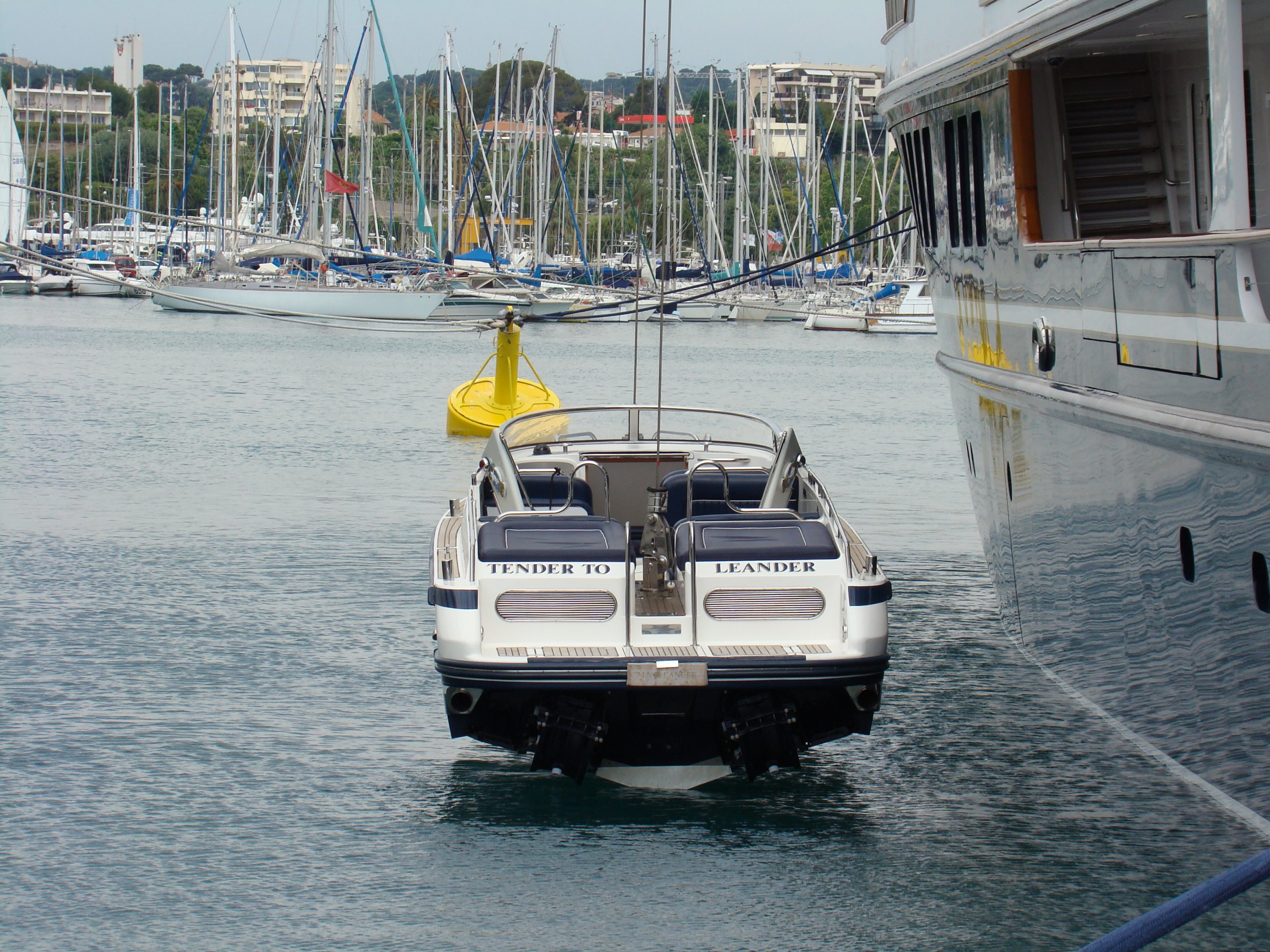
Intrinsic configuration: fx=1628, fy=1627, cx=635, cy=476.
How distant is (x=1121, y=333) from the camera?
7.12 m

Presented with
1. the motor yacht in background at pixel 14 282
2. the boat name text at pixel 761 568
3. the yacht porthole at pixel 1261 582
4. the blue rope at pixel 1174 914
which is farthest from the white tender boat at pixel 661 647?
the motor yacht in background at pixel 14 282

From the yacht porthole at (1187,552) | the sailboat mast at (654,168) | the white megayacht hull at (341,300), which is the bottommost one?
the white megayacht hull at (341,300)

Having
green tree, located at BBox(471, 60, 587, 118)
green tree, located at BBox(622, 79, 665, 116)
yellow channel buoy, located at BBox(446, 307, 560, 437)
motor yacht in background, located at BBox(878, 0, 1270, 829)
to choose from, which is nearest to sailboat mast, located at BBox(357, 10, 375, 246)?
green tree, located at BBox(622, 79, 665, 116)

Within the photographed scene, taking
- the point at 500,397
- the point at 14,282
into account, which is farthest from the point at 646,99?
the point at 14,282

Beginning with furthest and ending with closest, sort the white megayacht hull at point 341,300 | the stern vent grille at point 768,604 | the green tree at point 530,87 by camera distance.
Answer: the green tree at point 530,87 < the white megayacht hull at point 341,300 < the stern vent grille at point 768,604

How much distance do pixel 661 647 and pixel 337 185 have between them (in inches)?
1792

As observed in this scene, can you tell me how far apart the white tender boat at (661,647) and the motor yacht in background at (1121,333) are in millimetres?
1271

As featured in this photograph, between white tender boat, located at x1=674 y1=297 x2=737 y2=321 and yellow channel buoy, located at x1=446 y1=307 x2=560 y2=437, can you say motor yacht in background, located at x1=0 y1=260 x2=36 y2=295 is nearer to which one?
white tender boat, located at x1=674 y1=297 x2=737 y2=321

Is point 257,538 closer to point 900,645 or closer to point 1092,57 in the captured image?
point 900,645

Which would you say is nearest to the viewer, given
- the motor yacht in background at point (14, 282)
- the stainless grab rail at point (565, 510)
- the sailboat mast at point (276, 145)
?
the stainless grab rail at point (565, 510)

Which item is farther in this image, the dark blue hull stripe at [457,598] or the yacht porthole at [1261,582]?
the dark blue hull stripe at [457,598]

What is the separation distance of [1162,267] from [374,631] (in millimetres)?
7463

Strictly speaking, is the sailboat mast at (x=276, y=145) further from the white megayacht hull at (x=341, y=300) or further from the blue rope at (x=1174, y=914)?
the blue rope at (x=1174, y=914)

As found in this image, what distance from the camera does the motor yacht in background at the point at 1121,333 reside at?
6.09m
